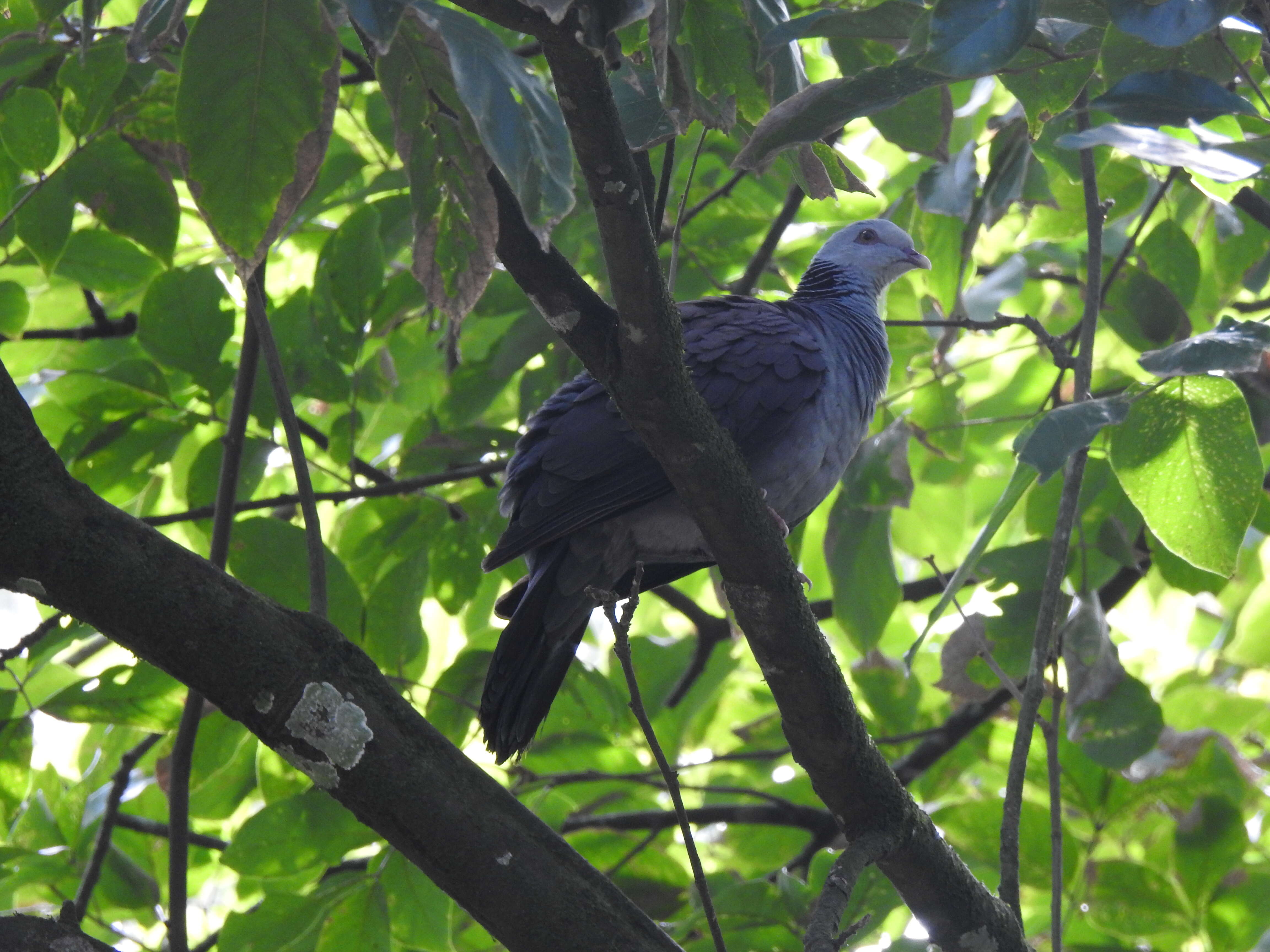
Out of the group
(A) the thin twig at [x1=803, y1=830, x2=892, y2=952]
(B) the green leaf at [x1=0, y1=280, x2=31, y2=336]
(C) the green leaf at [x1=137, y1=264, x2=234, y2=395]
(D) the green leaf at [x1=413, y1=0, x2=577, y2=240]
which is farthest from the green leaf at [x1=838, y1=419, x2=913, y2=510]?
(B) the green leaf at [x1=0, y1=280, x2=31, y2=336]

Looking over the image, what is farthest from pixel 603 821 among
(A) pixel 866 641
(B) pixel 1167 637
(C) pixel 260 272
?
(B) pixel 1167 637

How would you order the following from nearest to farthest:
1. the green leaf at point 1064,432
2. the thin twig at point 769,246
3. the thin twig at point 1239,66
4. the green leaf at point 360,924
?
the green leaf at point 1064,432 < the thin twig at point 1239,66 < the green leaf at point 360,924 < the thin twig at point 769,246

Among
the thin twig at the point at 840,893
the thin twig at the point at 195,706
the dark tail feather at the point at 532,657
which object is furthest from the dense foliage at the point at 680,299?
the thin twig at the point at 840,893

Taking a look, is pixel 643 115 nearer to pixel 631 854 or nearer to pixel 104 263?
pixel 104 263

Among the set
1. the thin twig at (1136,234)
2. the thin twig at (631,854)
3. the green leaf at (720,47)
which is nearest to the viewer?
the green leaf at (720,47)

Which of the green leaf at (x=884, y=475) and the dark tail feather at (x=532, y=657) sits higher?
the green leaf at (x=884, y=475)

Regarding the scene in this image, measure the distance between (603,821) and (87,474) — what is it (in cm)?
188

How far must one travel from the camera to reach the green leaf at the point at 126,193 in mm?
2727

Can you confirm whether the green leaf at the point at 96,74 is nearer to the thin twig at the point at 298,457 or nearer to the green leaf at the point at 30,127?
the green leaf at the point at 30,127

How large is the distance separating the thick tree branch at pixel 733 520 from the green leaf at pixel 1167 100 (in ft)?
2.22

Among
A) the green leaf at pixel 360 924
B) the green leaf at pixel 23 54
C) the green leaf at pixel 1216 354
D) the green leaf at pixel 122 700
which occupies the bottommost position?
the green leaf at pixel 360 924

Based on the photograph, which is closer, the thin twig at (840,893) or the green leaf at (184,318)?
the thin twig at (840,893)

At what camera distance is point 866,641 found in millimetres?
3070

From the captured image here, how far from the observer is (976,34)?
1388mm
